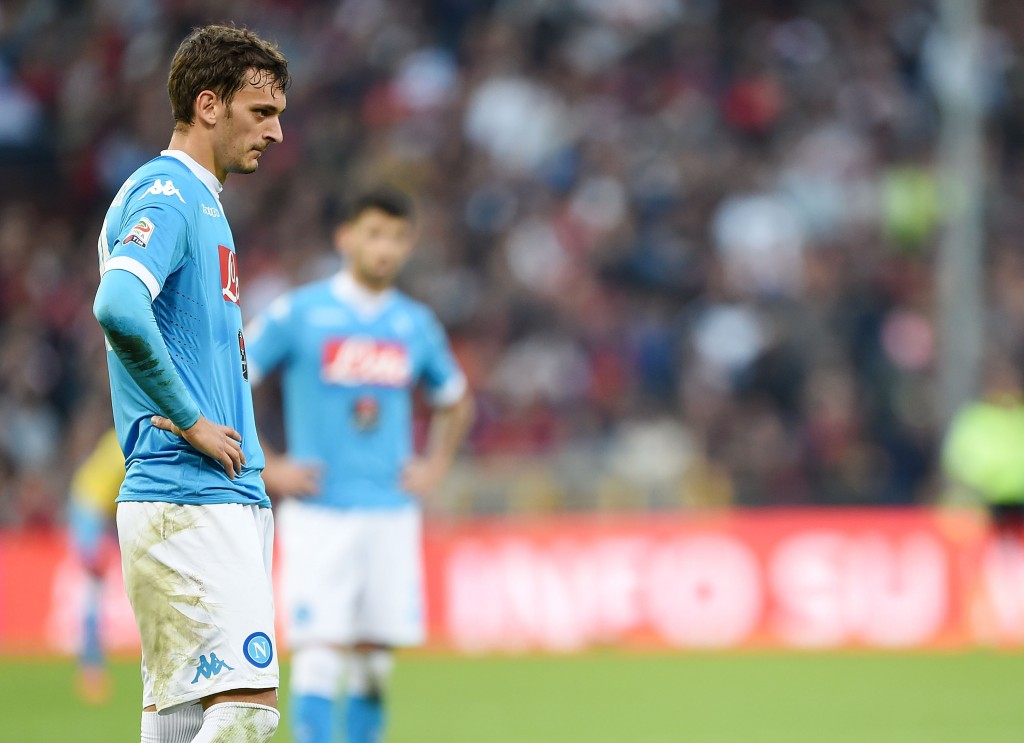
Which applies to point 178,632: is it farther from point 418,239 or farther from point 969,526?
point 418,239

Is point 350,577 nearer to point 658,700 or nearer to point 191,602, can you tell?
point 191,602

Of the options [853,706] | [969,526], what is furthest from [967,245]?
[853,706]

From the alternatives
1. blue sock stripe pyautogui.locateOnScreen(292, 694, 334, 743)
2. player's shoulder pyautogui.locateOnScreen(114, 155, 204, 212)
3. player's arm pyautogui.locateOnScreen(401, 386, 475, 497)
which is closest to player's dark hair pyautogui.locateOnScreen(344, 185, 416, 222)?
player's arm pyautogui.locateOnScreen(401, 386, 475, 497)

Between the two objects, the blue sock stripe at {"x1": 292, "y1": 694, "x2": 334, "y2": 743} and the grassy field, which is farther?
the grassy field

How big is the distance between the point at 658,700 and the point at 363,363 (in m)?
3.84

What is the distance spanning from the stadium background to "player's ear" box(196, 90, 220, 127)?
899 centimetres

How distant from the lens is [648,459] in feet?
50.8

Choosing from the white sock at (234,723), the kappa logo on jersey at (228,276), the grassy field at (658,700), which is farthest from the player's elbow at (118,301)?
the grassy field at (658,700)

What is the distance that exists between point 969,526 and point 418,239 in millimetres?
6141

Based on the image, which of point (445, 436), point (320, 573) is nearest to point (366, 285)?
point (445, 436)

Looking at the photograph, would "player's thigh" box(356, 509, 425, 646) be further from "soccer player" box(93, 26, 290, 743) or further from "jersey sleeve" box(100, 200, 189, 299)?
"jersey sleeve" box(100, 200, 189, 299)

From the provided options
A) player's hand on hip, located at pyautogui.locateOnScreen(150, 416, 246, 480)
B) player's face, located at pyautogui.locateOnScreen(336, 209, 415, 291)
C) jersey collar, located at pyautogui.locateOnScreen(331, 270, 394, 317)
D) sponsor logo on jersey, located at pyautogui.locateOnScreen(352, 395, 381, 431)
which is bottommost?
player's hand on hip, located at pyautogui.locateOnScreen(150, 416, 246, 480)

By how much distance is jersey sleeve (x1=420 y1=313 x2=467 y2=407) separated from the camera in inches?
297

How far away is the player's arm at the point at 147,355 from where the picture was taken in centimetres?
371
